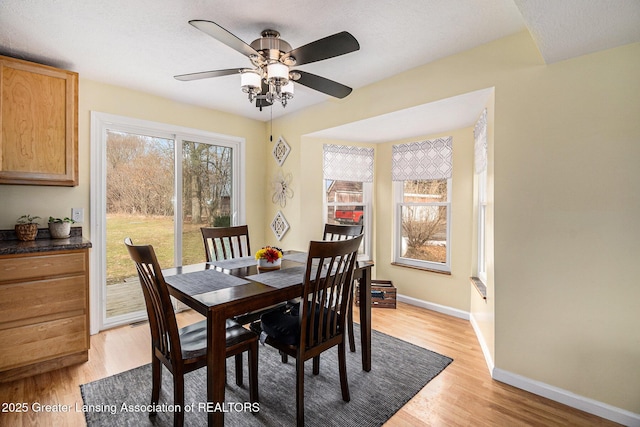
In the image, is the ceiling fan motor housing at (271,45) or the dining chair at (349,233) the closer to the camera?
the ceiling fan motor housing at (271,45)

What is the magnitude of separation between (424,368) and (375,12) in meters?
2.48

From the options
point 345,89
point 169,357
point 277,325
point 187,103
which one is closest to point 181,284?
point 169,357

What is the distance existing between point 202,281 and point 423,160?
283cm

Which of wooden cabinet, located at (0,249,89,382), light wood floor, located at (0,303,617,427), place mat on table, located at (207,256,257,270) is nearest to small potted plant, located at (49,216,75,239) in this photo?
wooden cabinet, located at (0,249,89,382)

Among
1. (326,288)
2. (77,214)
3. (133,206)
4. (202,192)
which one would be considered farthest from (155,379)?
(202,192)

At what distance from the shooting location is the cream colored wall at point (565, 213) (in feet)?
5.59

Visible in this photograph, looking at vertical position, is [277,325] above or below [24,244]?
below

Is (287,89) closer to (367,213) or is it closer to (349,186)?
(349,186)

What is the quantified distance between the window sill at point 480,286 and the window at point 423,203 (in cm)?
39

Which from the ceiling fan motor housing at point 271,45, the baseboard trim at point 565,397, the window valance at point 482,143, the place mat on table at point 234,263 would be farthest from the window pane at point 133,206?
the baseboard trim at point 565,397

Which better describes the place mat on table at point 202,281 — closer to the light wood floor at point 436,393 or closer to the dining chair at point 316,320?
the dining chair at point 316,320

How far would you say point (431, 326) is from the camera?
3.06 m

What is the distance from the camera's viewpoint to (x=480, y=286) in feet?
9.48

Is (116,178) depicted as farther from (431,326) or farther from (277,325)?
(431,326)
